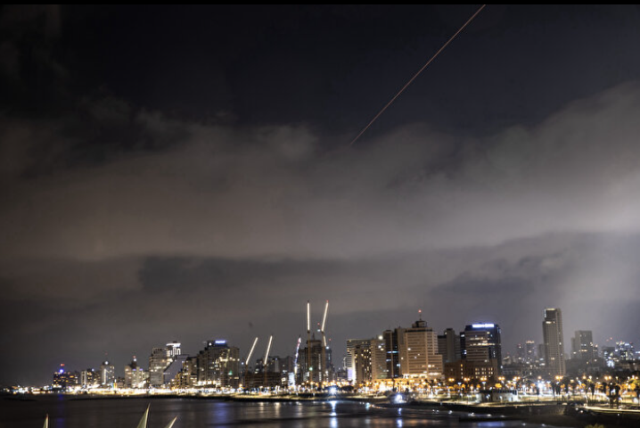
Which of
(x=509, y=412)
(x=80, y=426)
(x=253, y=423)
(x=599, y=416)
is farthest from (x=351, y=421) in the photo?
(x=80, y=426)

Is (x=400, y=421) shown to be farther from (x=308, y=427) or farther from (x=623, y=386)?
(x=623, y=386)

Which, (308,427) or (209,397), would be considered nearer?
(308,427)

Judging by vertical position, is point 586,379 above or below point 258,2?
below

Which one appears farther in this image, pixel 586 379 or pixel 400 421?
pixel 586 379

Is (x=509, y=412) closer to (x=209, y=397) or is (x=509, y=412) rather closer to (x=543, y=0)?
(x=543, y=0)

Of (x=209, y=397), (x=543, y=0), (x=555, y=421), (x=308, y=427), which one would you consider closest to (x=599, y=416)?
(x=555, y=421)

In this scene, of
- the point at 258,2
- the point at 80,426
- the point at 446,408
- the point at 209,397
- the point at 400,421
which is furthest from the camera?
the point at 209,397

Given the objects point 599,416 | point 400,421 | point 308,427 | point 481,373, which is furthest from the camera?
point 481,373

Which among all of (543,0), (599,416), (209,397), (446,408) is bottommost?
(209,397)

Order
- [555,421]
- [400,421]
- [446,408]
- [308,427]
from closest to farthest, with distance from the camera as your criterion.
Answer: [555,421] < [308,427] < [400,421] < [446,408]
